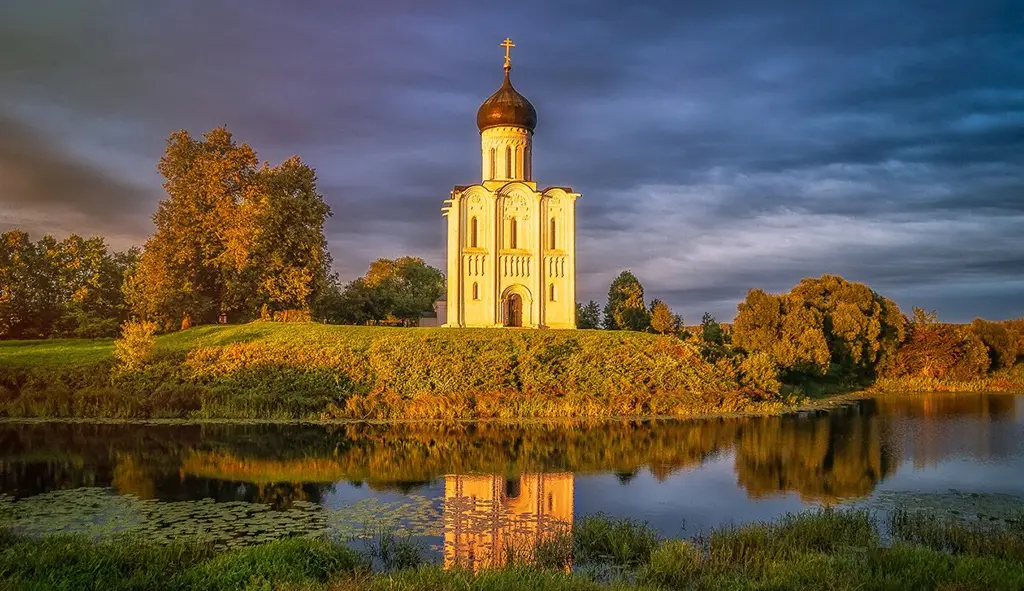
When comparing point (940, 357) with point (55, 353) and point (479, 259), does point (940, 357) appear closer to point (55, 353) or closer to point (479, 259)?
point (479, 259)

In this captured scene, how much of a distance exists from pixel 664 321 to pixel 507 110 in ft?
52.9

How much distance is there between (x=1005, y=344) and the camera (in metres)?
44.3

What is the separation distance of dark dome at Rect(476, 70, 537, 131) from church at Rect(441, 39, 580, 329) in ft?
0.19

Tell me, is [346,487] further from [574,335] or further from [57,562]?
[574,335]

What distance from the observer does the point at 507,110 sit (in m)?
44.5

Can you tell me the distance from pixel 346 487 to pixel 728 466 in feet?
30.1

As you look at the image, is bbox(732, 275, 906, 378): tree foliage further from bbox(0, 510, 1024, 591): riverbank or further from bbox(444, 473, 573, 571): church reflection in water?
bbox(0, 510, 1024, 591): riverbank

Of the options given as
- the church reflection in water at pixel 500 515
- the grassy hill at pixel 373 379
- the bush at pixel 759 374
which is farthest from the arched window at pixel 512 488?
the bush at pixel 759 374

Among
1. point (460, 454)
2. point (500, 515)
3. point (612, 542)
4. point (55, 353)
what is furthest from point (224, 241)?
point (612, 542)

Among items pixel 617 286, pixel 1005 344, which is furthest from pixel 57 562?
pixel 1005 344

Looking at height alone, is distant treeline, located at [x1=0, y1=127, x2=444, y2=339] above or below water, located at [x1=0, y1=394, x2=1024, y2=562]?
above

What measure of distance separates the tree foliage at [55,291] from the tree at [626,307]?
2891 cm

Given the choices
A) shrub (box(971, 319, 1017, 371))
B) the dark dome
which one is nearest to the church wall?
the dark dome

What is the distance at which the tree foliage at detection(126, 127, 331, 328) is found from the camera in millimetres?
38469
